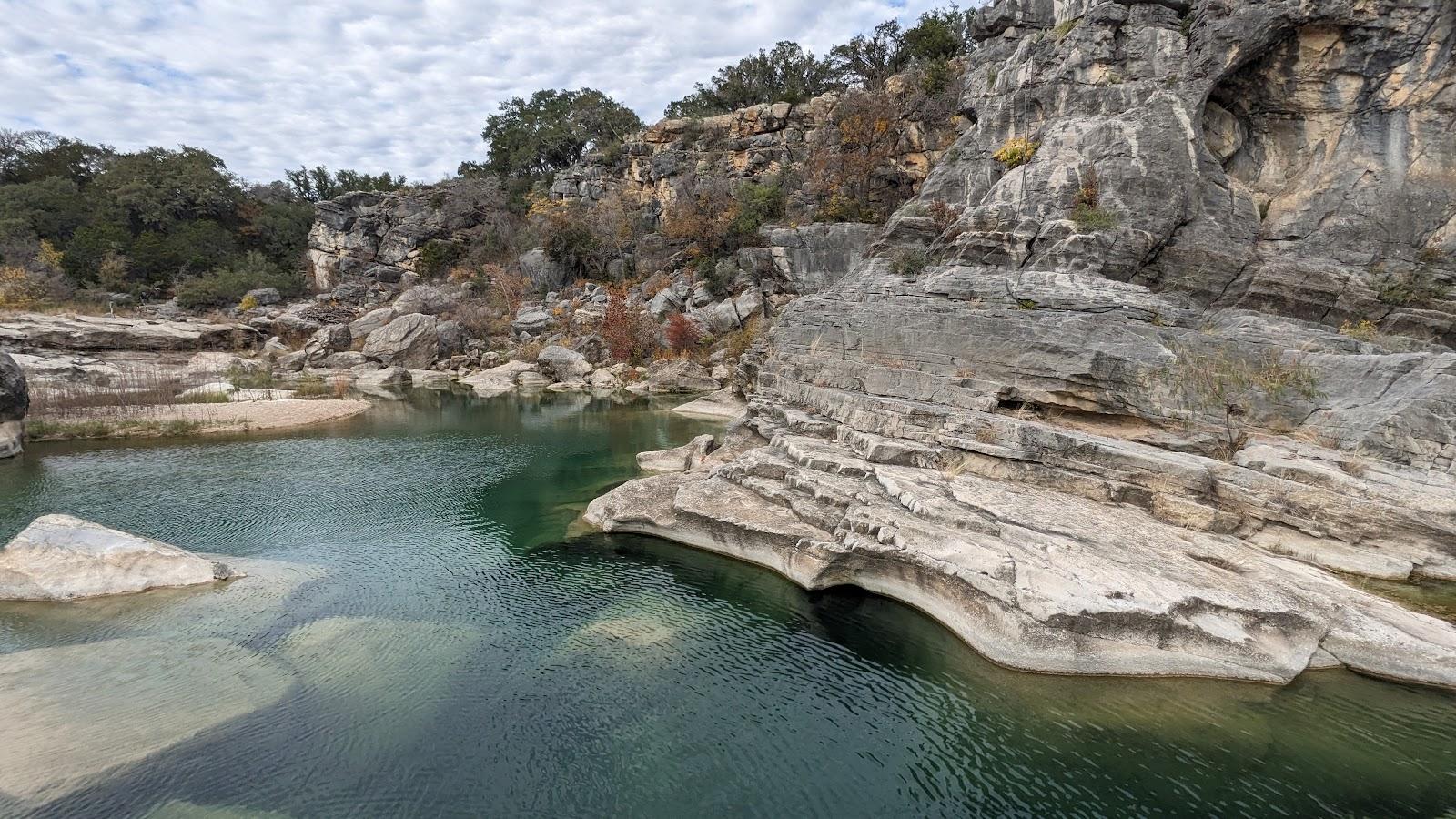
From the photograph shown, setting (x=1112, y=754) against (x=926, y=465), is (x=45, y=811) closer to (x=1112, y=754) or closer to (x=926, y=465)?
(x=1112, y=754)

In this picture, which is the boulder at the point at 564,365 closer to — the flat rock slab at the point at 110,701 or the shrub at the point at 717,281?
the shrub at the point at 717,281

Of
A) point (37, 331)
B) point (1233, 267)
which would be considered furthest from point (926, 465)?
point (37, 331)

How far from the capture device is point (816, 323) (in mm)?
23922

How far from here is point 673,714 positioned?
917 cm

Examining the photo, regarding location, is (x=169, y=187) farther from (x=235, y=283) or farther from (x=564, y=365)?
(x=564, y=365)

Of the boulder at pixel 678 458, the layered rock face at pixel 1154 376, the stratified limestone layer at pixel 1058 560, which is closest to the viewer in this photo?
the stratified limestone layer at pixel 1058 560

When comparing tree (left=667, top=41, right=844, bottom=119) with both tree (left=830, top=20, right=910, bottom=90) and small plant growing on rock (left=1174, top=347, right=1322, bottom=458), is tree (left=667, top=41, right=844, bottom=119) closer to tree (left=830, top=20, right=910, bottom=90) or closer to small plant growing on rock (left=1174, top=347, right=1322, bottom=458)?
tree (left=830, top=20, right=910, bottom=90)

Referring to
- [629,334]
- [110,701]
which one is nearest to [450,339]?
[629,334]

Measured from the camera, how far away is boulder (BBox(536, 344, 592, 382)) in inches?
1820

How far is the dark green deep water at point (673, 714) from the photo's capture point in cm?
757

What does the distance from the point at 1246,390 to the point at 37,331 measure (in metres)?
57.7

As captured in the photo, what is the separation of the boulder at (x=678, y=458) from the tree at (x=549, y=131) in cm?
5542

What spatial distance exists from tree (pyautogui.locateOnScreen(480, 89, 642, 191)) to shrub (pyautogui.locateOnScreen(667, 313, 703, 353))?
109 feet

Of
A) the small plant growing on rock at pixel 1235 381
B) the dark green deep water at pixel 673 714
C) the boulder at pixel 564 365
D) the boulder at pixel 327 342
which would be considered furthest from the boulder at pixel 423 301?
the small plant growing on rock at pixel 1235 381
